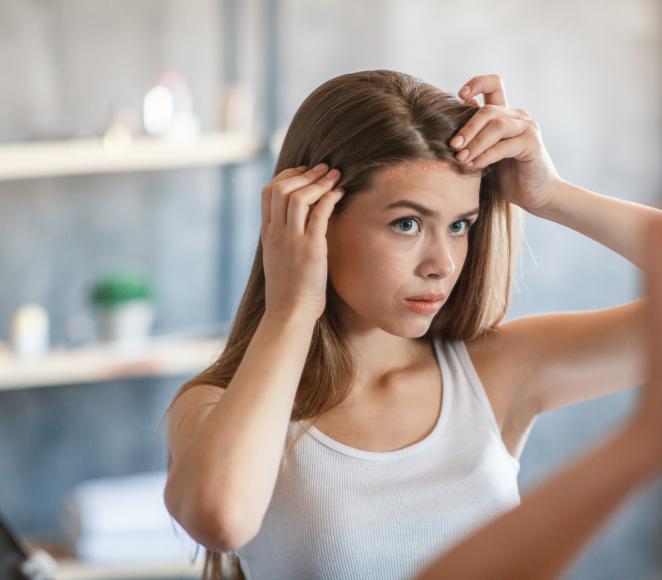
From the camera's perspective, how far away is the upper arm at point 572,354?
143cm

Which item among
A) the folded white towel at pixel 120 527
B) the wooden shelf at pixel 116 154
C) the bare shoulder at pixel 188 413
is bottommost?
the folded white towel at pixel 120 527

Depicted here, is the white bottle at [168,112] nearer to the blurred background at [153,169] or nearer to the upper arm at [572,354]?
the blurred background at [153,169]

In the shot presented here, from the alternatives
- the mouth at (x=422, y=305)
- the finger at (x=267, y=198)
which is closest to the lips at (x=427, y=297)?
the mouth at (x=422, y=305)

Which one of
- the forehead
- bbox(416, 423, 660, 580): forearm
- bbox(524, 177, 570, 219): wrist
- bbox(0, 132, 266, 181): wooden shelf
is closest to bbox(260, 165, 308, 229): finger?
the forehead

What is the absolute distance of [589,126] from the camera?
3396mm

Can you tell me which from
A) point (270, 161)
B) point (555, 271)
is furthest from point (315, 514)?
point (555, 271)

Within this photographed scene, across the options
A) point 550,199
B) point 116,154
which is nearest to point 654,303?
point 550,199

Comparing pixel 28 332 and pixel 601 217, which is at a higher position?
pixel 601 217

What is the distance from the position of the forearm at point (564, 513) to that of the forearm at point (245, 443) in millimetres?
485

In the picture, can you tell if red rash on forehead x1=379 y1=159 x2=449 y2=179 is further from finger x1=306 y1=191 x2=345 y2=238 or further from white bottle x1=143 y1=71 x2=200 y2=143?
white bottle x1=143 y1=71 x2=200 y2=143

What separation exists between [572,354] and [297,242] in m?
0.45

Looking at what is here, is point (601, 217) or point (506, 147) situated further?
point (601, 217)

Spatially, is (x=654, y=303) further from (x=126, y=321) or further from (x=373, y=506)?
(x=126, y=321)

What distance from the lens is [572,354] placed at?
1.45 meters
